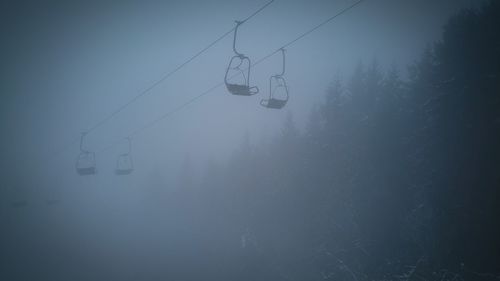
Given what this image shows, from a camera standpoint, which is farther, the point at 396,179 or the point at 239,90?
the point at 396,179

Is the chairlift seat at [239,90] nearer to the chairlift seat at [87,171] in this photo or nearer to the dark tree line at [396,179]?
the dark tree line at [396,179]

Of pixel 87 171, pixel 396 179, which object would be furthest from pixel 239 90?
pixel 87 171

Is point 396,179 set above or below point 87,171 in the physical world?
below

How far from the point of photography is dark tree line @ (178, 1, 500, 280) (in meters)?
13.4

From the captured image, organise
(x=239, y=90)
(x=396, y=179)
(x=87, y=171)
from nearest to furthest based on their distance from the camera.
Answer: (x=239, y=90), (x=396, y=179), (x=87, y=171)

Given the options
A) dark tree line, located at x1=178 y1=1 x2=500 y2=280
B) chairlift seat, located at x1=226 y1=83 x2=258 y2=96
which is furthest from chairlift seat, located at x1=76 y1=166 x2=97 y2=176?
chairlift seat, located at x1=226 y1=83 x2=258 y2=96

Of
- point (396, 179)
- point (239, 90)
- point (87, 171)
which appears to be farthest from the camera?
point (87, 171)

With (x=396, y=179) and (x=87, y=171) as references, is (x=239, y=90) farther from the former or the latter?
(x=87, y=171)

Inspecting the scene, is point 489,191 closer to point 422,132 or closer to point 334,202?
point 422,132

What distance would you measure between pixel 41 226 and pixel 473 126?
209 feet

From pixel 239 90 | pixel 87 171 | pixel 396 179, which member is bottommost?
pixel 396 179

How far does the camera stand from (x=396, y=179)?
64.4ft

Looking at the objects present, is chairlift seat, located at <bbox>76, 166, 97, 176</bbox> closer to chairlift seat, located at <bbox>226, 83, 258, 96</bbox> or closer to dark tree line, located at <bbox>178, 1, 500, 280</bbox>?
dark tree line, located at <bbox>178, 1, 500, 280</bbox>

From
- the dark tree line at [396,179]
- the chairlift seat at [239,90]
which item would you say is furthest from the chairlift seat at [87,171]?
the chairlift seat at [239,90]
